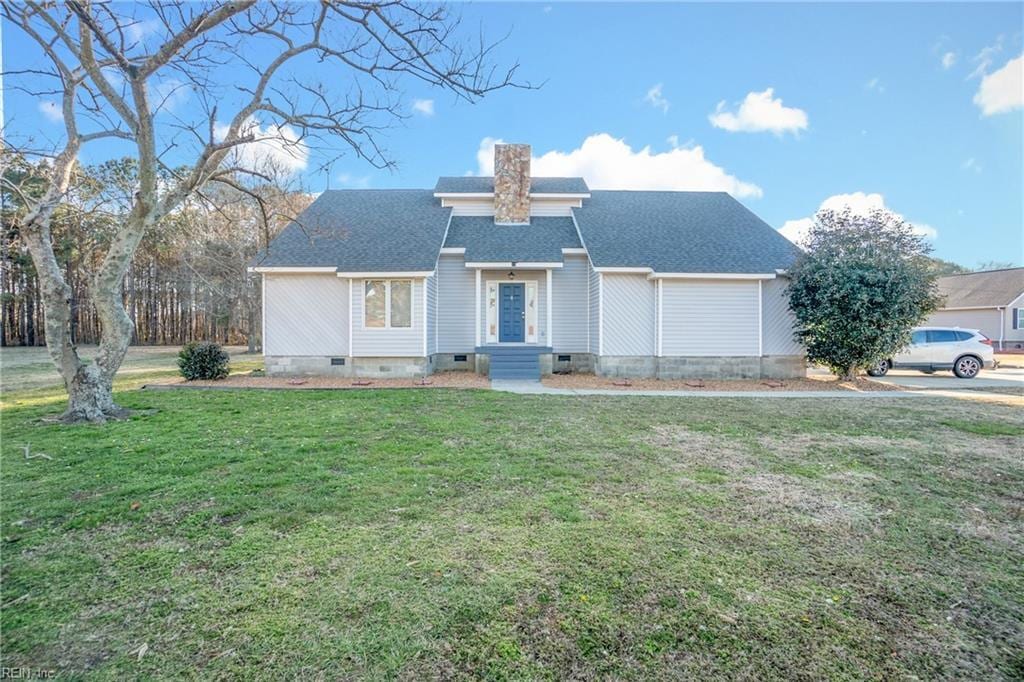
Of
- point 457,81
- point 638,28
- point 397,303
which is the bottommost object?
point 397,303

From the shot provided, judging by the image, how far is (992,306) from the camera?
2688 centimetres

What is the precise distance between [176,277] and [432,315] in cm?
2332

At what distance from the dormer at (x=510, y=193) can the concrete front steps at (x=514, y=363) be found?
4977mm

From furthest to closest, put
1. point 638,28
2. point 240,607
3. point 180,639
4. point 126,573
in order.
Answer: point 638,28, point 126,573, point 240,607, point 180,639

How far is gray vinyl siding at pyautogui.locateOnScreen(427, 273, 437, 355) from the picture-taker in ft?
43.1

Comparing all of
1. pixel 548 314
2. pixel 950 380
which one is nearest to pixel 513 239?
pixel 548 314

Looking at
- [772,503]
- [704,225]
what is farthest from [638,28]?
[772,503]

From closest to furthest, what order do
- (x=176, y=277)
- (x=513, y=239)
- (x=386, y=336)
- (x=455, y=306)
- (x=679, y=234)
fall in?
(x=386, y=336) < (x=455, y=306) < (x=513, y=239) < (x=679, y=234) < (x=176, y=277)

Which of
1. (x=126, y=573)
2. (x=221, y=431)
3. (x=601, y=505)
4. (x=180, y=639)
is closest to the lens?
(x=180, y=639)

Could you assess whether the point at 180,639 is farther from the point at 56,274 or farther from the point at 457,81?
the point at 56,274

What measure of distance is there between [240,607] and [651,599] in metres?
2.46

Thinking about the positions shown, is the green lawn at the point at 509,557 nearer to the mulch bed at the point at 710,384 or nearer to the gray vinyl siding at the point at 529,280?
the mulch bed at the point at 710,384

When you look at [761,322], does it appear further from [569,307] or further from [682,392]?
[569,307]

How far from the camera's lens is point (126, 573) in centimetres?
300
